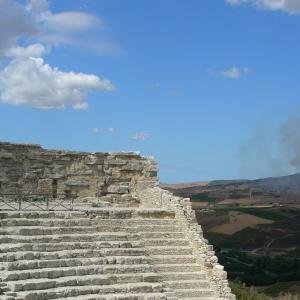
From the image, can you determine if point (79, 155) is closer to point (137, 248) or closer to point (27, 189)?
point (27, 189)

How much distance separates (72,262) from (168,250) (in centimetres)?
344

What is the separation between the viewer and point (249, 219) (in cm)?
7250

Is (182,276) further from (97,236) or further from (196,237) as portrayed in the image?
(97,236)

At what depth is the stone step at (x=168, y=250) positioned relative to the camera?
16344 millimetres

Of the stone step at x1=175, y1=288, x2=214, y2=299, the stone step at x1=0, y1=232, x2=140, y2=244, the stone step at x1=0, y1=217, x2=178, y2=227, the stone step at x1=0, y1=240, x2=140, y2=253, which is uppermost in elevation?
the stone step at x1=0, y1=217, x2=178, y2=227

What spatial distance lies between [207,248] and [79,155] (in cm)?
680

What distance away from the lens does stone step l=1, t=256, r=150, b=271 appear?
1309 cm

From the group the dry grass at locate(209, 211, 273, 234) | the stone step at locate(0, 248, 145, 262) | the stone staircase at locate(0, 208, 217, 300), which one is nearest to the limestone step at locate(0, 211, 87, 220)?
the stone staircase at locate(0, 208, 217, 300)

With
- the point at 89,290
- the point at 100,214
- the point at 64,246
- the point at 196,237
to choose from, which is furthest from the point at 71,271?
the point at 196,237

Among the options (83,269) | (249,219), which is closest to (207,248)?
(83,269)

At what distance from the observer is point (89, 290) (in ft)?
44.0

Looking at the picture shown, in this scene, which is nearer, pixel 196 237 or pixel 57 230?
pixel 57 230

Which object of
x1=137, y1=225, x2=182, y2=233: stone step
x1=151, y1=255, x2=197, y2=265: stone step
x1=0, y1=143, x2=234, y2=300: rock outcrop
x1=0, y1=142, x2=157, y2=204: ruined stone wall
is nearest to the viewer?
x1=0, y1=143, x2=234, y2=300: rock outcrop

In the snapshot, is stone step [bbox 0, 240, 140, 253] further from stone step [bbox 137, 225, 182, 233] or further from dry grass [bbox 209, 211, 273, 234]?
dry grass [bbox 209, 211, 273, 234]
